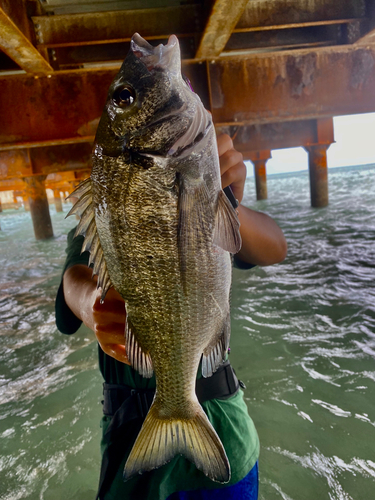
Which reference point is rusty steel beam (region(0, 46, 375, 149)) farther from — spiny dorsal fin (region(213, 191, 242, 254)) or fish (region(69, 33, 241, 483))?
spiny dorsal fin (region(213, 191, 242, 254))

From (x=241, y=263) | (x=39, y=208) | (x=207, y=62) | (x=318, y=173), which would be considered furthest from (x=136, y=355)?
(x=39, y=208)

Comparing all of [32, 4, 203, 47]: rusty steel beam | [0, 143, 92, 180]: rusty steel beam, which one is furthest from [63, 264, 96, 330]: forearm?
[0, 143, 92, 180]: rusty steel beam

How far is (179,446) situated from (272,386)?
7.67ft

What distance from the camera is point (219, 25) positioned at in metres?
3.83

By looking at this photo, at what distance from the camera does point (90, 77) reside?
202 inches

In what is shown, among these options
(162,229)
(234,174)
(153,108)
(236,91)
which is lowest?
(162,229)

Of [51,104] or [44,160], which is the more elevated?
[51,104]

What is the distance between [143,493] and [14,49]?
4473 mm

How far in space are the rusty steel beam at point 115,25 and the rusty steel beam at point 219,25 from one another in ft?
0.93

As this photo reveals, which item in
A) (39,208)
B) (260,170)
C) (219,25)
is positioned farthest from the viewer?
(260,170)

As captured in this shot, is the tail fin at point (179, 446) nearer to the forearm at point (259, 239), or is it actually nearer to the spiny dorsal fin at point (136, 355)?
the spiny dorsal fin at point (136, 355)

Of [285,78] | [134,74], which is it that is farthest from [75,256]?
[285,78]

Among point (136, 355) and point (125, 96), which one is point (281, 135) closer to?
point (125, 96)

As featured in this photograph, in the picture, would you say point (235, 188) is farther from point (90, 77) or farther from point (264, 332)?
point (90, 77)
